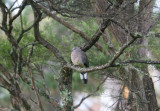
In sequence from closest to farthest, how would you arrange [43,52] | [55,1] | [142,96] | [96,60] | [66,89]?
[66,89] → [142,96] → [55,1] → [96,60] → [43,52]

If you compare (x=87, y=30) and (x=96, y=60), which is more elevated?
(x=87, y=30)

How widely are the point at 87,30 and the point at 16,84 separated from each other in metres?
2.01

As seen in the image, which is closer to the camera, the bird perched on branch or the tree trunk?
the tree trunk

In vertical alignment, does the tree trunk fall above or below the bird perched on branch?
below

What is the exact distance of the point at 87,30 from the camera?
243 inches

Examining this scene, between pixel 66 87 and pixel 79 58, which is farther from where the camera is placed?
pixel 79 58

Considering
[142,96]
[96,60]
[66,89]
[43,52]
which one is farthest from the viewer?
[43,52]

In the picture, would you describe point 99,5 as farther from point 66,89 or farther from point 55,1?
point 66,89

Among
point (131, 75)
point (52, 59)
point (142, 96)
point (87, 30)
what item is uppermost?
point (87, 30)

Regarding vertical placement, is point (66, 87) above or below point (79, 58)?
below

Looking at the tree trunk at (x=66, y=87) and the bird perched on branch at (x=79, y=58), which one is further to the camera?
the bird perched on branch at (x=79, y=58)

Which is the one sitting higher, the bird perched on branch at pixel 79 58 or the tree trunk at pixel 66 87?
the bird perched on branch at pixel 79 58

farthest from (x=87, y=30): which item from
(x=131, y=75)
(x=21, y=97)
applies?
(x=21, y=97)

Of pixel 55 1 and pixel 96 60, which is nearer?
pixel 55 1
